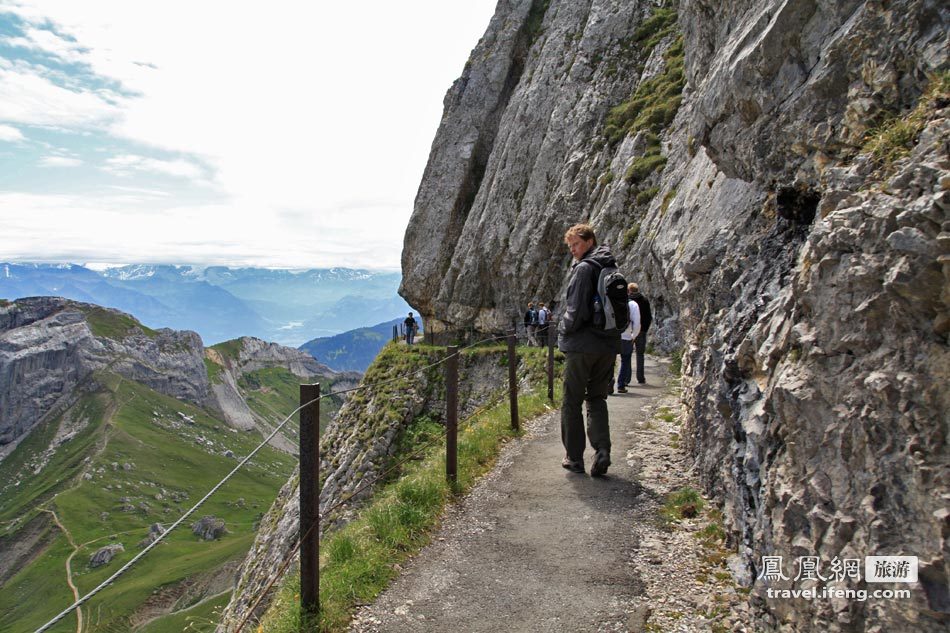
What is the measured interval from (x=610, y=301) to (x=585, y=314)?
410mm

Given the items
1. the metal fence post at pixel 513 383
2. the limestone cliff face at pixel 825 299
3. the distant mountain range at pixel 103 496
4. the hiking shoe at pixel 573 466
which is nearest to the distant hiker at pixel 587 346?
the hiking shoe at pixel 573 466

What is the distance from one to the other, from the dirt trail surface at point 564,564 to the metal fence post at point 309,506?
1.90 feet

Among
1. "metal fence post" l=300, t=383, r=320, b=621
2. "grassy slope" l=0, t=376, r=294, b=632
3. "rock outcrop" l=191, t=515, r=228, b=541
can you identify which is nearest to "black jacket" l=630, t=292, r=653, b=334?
"metal fence post" l=300, t=383, r=320, b=621

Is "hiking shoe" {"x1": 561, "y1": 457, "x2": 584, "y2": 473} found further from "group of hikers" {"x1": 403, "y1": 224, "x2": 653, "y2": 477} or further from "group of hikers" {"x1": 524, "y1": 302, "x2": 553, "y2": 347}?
"group of hikers" {"x1": 524, "y1": 302, "x2": 553, "y2": 347}

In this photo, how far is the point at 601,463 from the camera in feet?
30.0

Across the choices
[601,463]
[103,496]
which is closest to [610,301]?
[601,463]

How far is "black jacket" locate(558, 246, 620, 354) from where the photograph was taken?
820cm

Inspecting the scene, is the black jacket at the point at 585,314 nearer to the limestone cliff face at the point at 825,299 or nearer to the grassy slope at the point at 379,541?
the limestone cliff face at the point at 825,299

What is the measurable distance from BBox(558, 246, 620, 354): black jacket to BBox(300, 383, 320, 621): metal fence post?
4.07 m

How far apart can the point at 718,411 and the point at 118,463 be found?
7350 inches

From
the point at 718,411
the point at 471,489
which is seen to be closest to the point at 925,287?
the point at 718,411

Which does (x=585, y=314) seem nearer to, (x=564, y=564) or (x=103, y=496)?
(x=564, y=564)

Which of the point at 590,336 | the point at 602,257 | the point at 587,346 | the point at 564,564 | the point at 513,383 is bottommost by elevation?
the point at 564,564

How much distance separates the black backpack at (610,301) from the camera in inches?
317
